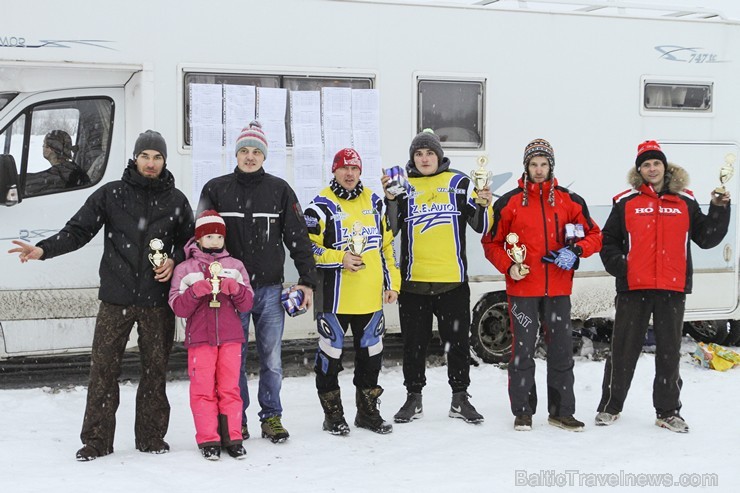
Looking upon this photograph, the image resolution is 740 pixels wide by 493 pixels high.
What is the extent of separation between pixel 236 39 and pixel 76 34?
1.20 meters

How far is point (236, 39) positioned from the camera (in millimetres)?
6871

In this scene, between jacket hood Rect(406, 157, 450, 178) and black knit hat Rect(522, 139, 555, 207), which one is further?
jacket hood Rect(406, 157, 450, 178)

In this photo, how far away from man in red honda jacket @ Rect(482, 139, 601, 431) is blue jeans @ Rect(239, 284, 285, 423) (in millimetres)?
1535

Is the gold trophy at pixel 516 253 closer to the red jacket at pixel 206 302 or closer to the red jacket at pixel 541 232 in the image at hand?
the red jacket at pixel 541 232

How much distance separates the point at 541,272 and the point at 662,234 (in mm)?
852

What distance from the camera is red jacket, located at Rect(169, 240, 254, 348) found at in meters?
5.05

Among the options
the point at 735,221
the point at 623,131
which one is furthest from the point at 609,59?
the point at 735,221

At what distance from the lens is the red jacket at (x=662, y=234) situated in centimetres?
581

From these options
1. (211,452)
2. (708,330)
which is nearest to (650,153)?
(211,452)

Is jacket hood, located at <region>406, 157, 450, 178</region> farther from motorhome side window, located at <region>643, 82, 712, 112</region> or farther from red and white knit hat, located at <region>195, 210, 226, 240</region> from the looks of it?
motorhome side window, located at <region>643, 82, 712, 112</region>

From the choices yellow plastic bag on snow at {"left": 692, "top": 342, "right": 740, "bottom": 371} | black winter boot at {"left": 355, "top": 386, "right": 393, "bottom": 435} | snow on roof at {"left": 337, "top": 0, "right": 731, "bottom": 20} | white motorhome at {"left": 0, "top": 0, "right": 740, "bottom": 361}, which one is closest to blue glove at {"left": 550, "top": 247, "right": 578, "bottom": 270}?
black winter boot at {"left": 355, "top": 386, "right": 393, "bottom": 435}

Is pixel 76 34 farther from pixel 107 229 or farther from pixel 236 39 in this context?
pixel 107 229

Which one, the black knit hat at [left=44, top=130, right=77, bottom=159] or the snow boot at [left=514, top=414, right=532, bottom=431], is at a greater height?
the black knit hat at [left=44, top=130, right=77, bottom=159]

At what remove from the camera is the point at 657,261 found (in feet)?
19.1
